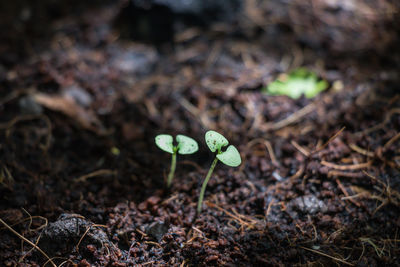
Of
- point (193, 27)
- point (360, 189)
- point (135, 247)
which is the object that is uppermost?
point (193, 27)

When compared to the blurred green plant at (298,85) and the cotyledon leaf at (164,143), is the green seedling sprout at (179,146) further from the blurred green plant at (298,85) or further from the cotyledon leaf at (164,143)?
the blurred green plant at (298,85)

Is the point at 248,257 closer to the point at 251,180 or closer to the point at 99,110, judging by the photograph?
the point at 251,180

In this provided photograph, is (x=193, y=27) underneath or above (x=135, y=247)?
above

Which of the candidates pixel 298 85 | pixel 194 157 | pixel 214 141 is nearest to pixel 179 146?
pixel 214 141

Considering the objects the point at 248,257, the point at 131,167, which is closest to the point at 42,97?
the point at 131,167

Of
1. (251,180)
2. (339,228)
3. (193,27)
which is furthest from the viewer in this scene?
(193,27)

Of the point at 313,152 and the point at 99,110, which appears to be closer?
the point at 313,152

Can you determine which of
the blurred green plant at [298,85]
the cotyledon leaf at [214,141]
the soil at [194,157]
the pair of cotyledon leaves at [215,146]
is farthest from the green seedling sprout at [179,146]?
the blurred green plant at [298,85]

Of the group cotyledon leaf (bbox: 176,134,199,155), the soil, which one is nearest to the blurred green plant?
the soil
